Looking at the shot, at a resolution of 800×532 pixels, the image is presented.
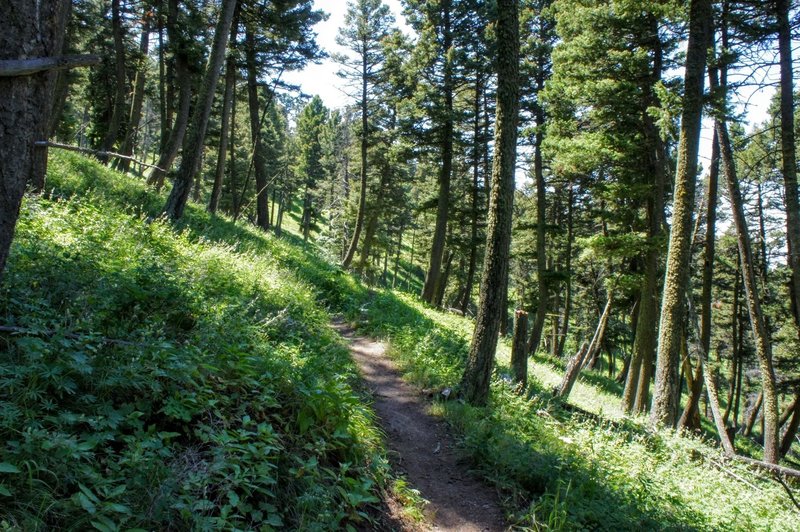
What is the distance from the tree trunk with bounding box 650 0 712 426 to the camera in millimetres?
8250

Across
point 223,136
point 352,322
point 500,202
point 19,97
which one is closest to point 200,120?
point 223,136

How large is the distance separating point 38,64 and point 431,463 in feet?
17.8

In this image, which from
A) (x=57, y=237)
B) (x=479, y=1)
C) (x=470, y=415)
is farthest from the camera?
(x=479, y=1)

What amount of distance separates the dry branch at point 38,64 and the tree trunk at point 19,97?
0.07m

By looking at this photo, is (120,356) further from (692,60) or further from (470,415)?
(692,60)

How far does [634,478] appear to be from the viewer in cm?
544

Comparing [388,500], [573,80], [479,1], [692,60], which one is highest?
[479,1]

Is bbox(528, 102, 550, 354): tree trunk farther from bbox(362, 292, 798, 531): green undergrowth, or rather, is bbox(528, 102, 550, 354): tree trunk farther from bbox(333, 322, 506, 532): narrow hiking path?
bbox(333, 322, 506, 532): narrow hiking path

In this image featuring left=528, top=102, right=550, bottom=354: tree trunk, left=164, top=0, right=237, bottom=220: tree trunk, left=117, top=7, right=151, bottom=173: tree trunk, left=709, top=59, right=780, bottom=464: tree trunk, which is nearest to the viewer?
left=709, top=59, right=780, bottom=464: tree trunk

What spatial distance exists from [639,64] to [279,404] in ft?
40.0

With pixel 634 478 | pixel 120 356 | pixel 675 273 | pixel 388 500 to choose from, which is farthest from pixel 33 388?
pixel 675 273

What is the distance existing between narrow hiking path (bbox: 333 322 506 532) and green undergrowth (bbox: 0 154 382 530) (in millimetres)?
685

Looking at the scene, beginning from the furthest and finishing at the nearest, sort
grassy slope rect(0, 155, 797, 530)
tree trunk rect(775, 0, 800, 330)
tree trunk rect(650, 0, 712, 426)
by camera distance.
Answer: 1. tree trunk rect(775, 0, 800, 330)
2. tree trunk rect(650, 0, 712, 426)
3. grassy slope rect(0, 155, 797, 530)

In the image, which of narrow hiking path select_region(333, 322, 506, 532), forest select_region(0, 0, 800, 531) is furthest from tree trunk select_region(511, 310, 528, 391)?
narrow hiking path select_region(333, 322, 506, 532)
